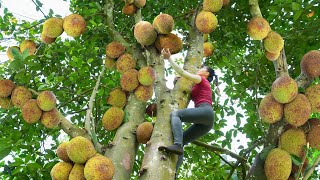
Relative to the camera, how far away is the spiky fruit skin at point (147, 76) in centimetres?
320

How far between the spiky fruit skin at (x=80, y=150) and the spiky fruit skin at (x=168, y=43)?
123 centimetres

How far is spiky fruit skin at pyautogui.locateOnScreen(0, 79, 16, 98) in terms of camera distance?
2.96 m

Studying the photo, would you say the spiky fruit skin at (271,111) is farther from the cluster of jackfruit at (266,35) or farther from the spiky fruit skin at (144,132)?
the spiky fruit skin at (144,132)

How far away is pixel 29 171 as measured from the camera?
9.98ft

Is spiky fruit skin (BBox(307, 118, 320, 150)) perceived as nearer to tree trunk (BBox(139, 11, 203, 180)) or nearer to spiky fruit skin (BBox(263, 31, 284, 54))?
spiky fruit skin (BBox(263, 31, 284, 54))

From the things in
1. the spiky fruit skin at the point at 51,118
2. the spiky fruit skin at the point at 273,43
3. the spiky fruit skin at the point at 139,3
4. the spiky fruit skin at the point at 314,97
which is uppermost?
the spiky fruit skin at the point at 139,3

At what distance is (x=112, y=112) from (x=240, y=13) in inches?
91.5

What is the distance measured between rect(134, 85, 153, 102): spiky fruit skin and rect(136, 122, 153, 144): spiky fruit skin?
409 millimetres

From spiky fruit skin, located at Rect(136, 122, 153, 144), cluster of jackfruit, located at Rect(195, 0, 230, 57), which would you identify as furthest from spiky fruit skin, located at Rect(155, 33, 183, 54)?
spiky fruit skin, located at Rect(136, 122, 153, 144)

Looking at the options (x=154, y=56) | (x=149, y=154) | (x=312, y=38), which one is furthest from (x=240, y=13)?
(x=149, y=154)

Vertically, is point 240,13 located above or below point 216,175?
above

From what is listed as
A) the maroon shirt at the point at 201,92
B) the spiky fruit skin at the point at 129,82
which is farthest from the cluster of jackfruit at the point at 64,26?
the maroon shirt at the point at 201,92

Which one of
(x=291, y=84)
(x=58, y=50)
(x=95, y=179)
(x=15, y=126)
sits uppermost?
(x=58, y=50)

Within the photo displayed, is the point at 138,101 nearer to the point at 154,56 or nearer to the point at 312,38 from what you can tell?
the point at 154,56
